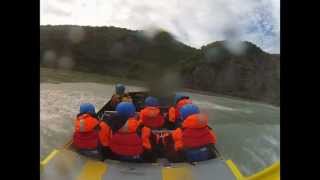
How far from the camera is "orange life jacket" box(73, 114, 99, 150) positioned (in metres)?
2.64

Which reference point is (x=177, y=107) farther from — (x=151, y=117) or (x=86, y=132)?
(x=86, y=132)

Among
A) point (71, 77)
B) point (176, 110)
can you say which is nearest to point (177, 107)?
point (176, 110)

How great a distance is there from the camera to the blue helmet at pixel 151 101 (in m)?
2.67

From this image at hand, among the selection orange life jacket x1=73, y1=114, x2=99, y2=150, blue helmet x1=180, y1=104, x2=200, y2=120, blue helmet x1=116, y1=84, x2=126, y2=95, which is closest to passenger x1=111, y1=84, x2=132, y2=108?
blue helmet x1=116, y1=84, x2=126, y2=95

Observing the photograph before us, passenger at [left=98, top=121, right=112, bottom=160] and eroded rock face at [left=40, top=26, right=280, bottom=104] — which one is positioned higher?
eroded rock face at [left=40, top=26, right=280, bottom=104]

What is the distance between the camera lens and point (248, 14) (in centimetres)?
265

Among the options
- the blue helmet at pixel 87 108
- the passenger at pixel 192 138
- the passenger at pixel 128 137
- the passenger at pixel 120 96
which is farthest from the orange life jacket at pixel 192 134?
the blue helmet at pixel 87 108

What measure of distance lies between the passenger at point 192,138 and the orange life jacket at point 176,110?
1cm

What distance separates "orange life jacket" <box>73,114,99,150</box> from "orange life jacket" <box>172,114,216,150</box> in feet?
Result: 1.09

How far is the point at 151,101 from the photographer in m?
2.67

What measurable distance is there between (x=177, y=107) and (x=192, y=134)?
129 millimetres

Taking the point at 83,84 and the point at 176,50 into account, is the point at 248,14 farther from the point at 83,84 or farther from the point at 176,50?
the point at 83,84

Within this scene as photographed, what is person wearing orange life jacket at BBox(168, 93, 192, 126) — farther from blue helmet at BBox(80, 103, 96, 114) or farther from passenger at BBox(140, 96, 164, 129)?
blue helmet at BBox(80, 103, 96, 114)
